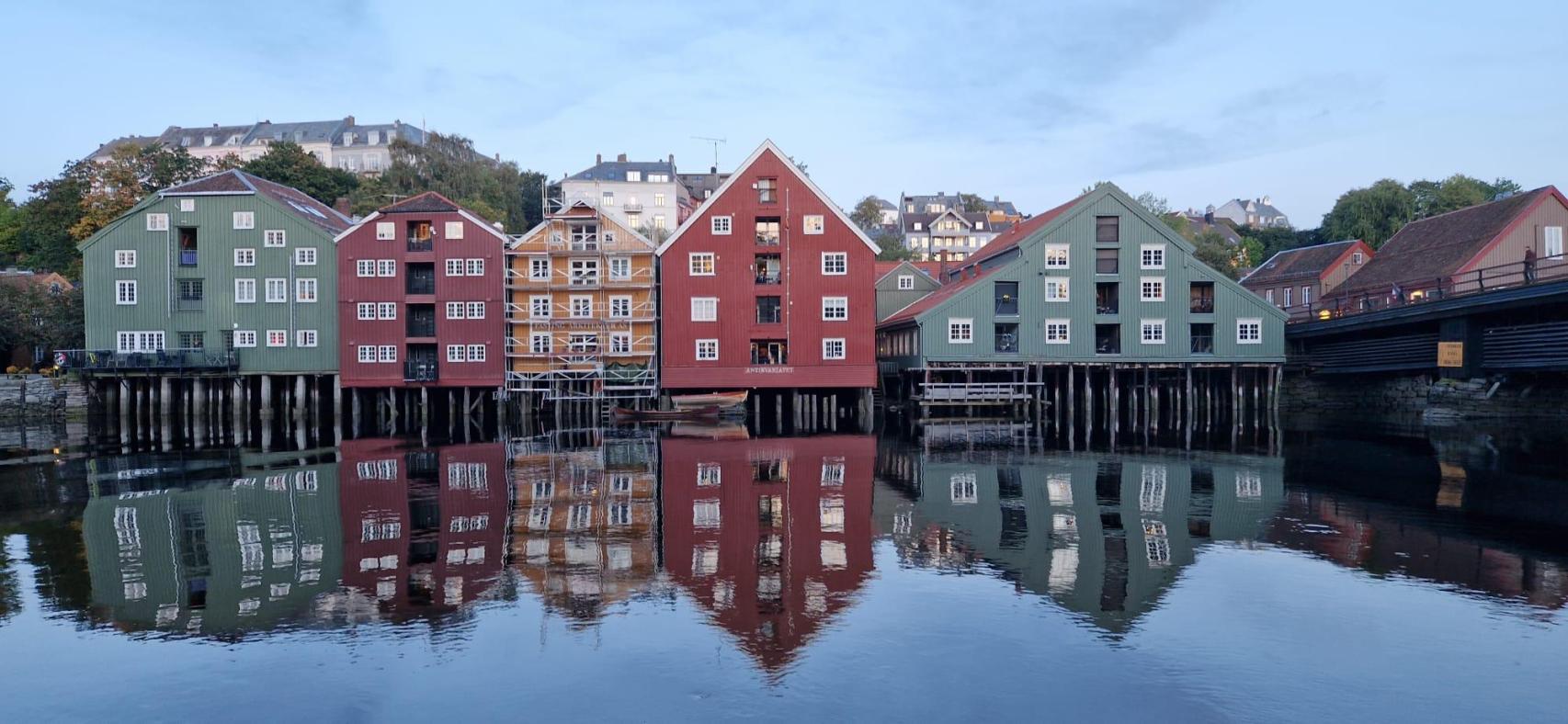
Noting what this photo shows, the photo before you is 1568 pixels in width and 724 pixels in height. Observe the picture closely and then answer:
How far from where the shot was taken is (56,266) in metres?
72.8

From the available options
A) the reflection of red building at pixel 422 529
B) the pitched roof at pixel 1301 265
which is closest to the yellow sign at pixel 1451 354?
the pitched roof at pixel 1301 265

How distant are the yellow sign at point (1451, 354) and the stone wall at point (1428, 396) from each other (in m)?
1.62

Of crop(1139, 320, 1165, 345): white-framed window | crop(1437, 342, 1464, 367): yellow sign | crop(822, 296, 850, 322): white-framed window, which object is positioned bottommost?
crop(1437, 342, 1464, 367): yellow sign

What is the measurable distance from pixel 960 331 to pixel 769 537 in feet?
102

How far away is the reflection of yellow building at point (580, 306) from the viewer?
47656 mm

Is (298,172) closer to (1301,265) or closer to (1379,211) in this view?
(1301,265)

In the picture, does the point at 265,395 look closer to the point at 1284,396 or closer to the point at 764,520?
the point at 764,520

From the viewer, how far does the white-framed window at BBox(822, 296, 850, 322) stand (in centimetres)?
4631

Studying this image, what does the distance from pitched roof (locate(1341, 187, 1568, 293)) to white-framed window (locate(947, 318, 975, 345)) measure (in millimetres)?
22782

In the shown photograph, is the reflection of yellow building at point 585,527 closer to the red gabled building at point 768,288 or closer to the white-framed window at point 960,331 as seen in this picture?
→ the red gabled building at point 768,288

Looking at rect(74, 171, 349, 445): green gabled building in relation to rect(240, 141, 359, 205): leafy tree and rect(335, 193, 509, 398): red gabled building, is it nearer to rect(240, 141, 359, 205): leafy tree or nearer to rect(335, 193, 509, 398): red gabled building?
rect(335, 193, 509, 398): red gabled building

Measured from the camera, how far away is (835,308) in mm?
46375

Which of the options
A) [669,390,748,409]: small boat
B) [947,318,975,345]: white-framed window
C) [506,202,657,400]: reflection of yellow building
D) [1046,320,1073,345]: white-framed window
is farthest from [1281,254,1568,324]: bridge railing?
[506,202,657,400]: reflection of yellow building

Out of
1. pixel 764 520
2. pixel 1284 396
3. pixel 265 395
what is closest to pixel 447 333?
pixel 265 395
